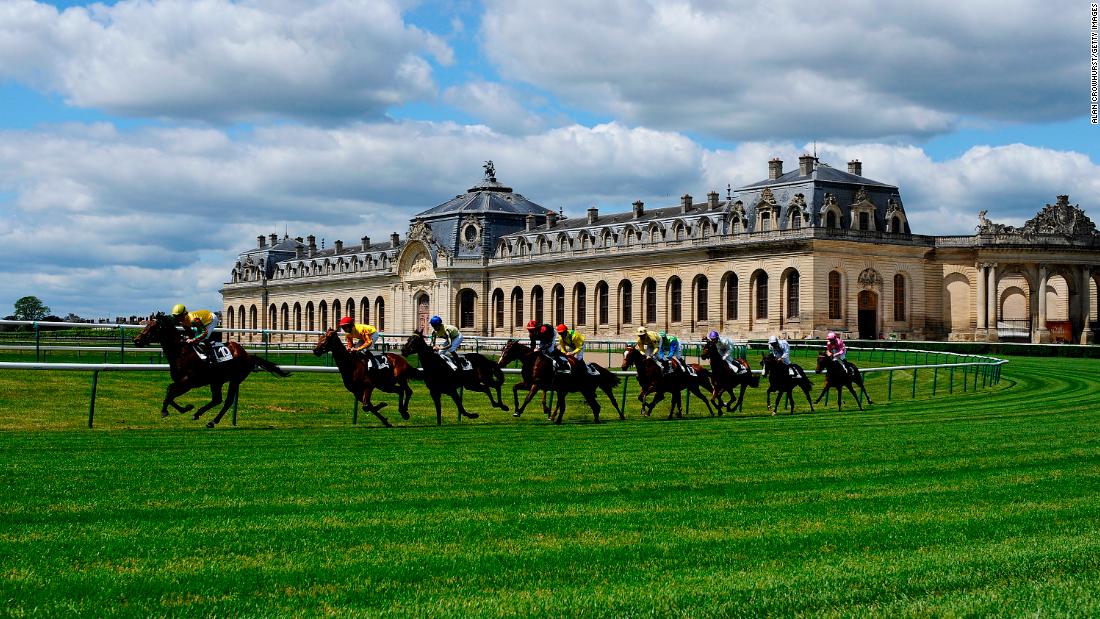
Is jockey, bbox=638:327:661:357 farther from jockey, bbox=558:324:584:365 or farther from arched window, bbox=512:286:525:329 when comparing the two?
arched window, bbox=512:286:525:329

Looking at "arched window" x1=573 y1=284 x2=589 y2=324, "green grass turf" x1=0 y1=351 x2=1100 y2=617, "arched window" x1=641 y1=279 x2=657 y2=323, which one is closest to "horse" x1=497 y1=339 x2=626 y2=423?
"green grass turf" x1=0 y1=351 x2=1100 y2=617

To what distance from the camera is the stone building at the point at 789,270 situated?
7481cm

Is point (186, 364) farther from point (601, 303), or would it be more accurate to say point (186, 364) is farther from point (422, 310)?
point (422, 310)

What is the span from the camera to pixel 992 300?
246 ft

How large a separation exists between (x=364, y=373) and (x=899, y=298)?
199 ft

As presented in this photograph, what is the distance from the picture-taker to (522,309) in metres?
96.5

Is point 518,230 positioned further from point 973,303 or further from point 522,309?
point 973,303

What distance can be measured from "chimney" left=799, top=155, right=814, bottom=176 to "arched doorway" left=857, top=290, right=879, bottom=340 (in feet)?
26.5

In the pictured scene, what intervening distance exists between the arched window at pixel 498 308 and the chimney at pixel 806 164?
29.7 meters

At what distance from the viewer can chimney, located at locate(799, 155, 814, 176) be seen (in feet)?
251

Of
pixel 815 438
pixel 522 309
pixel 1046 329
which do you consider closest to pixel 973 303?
pixel 1046 329

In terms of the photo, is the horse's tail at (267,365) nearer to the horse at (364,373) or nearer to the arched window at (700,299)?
the horse at (364,373)

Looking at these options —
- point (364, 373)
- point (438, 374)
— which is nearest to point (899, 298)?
point (438, 374)

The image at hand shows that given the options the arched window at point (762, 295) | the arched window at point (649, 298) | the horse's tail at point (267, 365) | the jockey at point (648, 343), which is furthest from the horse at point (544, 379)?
the arched window at point (649, 298)
